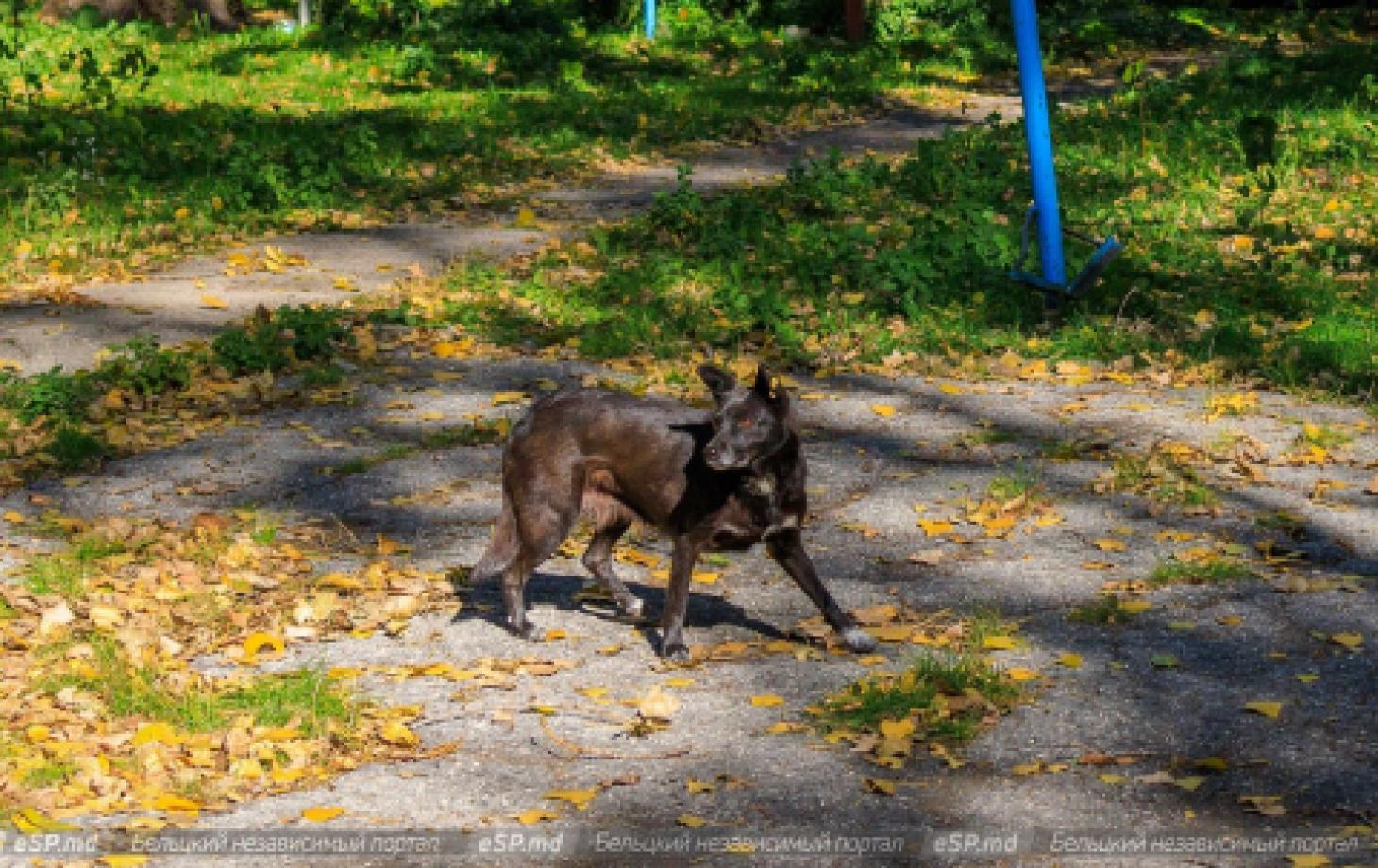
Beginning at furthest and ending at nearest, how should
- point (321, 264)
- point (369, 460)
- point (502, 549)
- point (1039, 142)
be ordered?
point (321, 264), point (1039, 142), point (369, 460), point (502, 549)

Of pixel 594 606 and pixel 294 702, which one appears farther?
pixel 594 606

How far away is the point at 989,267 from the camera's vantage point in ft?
39.1

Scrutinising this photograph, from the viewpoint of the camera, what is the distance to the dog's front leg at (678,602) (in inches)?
252

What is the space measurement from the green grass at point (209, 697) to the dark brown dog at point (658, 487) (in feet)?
3.24

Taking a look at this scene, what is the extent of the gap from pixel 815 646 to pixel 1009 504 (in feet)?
6.08

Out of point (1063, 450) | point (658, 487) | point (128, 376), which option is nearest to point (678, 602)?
point (658, 487)

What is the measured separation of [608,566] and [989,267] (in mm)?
5631

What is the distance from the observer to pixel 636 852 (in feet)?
16.0

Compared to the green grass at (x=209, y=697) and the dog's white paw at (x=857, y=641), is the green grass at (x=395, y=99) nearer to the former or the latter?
the green grass at (x=209, y=697)

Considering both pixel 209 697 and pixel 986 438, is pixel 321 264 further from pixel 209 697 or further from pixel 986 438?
pixel 209 697

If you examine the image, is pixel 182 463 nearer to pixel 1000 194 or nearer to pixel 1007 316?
pixel 1007 316

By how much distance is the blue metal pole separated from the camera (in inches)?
441

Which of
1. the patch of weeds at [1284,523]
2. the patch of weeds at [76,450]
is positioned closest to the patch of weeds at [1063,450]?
the patch of weeds at [1284,523]

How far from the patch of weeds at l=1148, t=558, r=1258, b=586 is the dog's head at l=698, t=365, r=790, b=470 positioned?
6.23ft
